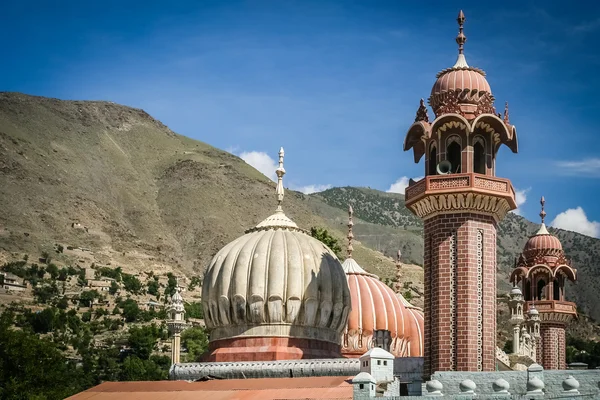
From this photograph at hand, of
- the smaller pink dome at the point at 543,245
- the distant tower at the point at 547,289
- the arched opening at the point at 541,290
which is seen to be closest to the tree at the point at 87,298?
the distant tower at the point at 547,289

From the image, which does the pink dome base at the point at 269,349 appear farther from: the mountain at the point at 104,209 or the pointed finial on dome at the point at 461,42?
the mountain at the point at 104,209

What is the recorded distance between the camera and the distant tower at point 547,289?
53.9 metres

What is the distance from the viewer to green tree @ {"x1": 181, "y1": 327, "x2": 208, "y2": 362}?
89.5 metres

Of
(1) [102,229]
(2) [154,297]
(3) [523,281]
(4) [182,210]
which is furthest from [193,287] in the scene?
(3) [523,281]

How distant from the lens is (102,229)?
165m

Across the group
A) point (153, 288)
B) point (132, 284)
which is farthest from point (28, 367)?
point (153, 288)

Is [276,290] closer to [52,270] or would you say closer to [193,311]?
[193,311]

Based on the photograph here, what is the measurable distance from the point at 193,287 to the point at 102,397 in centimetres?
11907

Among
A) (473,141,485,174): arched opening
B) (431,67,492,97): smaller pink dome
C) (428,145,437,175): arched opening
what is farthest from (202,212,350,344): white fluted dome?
(431,67,492,97): smaller pink dome

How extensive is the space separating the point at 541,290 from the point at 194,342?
1834 inches

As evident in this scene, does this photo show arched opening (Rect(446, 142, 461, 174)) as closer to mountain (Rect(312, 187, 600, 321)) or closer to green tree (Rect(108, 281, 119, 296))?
mountain (Rect(312, 187, 600, 321))

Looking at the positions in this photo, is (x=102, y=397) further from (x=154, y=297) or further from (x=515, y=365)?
(x=154, y=297)

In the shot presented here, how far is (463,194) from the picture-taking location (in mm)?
30922

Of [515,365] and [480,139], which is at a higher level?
[480,139]
